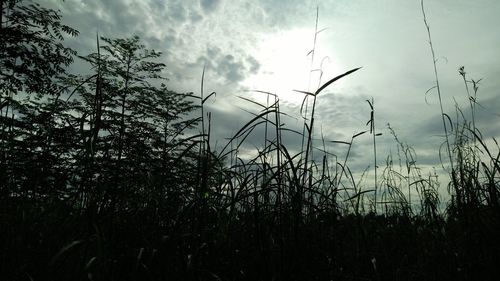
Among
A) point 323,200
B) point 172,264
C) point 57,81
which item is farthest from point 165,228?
point 57,81

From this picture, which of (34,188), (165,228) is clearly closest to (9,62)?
(34,188)

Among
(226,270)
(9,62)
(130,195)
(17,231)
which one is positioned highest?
(9,62)

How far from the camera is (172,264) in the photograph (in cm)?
152

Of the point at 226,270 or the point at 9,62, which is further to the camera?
the point at 9,62

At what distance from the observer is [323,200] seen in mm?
2340

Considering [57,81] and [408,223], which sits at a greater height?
[57,81]

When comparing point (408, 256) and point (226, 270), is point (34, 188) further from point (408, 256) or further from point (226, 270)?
point (408, 256)

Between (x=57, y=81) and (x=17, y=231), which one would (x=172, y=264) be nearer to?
(x=17, y=231)

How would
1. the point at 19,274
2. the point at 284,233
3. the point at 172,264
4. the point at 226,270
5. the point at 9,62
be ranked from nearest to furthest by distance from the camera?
1. the point at 19,274
2. the point at 172,264
3. the point at 226,270
4. the point at 284,233
5. the point at 9,62

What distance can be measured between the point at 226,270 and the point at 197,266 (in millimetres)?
231

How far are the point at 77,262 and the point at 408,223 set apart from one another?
8.93 ft

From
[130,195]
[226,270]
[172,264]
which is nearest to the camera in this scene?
[172,264]

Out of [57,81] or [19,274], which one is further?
[57,81]

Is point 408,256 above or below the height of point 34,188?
below
